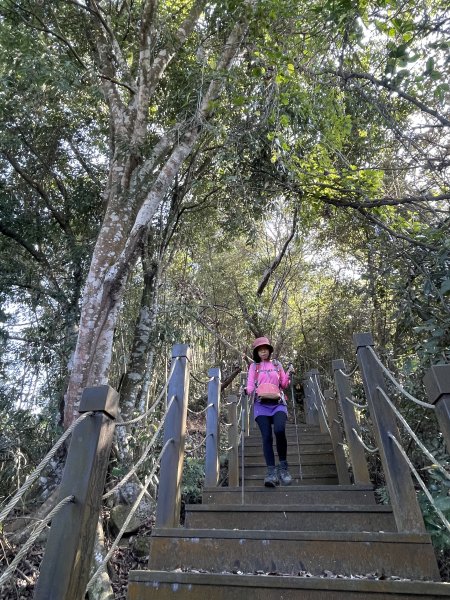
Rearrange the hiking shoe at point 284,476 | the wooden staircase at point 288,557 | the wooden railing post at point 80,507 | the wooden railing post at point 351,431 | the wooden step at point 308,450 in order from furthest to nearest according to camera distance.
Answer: the wooden step at point 308,450 → the hiking shoe at point 284,476 → the wooden railing post at point 351,431 → the wooden staircase at point 288,557 → the wooden railing post at point 80,507

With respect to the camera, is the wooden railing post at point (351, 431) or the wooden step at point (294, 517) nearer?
the wooden step at point (294, 517)

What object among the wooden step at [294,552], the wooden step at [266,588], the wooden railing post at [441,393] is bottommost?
the wooden step at [266,588]

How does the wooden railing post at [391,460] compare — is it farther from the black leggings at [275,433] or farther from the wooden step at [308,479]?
the wooden step at [308,479]

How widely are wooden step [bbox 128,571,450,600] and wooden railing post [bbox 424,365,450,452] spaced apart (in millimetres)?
622

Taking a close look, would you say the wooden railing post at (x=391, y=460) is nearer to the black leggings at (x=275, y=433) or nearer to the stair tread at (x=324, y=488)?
the stair tread at (x=324, y=488)

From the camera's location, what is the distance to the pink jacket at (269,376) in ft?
12.8

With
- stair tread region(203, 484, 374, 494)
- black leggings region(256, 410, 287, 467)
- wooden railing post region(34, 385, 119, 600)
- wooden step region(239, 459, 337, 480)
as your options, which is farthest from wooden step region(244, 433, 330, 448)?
wooden railing post region(34, 385, 119, 600)

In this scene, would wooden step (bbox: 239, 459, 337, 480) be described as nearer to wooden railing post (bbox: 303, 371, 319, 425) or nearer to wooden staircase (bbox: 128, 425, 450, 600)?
wooden staircase (bbox: 128, 425, 450, 600)

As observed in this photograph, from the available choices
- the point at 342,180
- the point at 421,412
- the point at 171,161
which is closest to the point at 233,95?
the point at 171,161

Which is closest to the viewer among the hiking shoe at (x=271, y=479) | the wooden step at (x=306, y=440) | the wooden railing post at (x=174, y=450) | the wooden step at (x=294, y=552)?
the wooden step at (x=294, y=552)

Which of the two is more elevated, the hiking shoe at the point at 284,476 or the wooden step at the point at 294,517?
the hiking shoe at the point at 284,476

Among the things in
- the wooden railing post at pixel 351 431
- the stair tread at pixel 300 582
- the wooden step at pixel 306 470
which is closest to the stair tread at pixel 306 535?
the stair tread at pixel 300 582

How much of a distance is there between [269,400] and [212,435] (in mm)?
623

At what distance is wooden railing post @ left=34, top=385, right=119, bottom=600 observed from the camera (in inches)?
56.1
